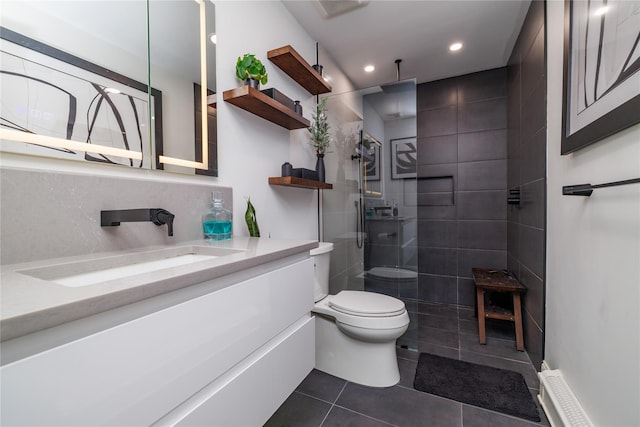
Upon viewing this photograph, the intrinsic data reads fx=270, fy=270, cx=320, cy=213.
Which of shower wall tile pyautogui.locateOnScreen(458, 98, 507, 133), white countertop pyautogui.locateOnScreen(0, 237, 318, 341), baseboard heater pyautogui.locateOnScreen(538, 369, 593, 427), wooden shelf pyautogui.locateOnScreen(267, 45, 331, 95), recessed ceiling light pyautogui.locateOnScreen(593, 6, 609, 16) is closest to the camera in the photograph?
white countertop pyautogui.locateOnScreen(0, 237, 318, 341)

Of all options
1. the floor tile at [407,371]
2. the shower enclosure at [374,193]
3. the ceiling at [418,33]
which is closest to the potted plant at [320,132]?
the shower enclosure at [374,193]

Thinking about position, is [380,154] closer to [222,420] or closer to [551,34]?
[551,34]

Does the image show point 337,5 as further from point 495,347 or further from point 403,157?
point 495,347

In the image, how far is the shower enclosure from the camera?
2305 millimetres

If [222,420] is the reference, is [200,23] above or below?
above

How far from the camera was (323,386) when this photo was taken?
164 cm

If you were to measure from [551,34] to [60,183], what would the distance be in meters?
2.47

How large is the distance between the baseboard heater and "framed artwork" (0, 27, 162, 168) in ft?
6.64

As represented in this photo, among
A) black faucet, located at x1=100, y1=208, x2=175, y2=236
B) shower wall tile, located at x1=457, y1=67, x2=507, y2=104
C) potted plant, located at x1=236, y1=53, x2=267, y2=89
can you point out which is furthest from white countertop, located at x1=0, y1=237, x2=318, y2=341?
shower wall tile, located at x1=457, y1=67, x2=507, y2=104

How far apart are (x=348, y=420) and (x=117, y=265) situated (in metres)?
1.29

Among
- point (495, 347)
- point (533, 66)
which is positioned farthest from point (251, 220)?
point (533, 66)

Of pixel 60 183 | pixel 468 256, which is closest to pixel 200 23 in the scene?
pixel 60 183

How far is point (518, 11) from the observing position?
1995mm

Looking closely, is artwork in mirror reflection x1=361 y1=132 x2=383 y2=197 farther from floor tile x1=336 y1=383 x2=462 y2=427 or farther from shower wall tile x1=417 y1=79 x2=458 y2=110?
floor tile x1=336 y1=383 x2=462 y2=427
